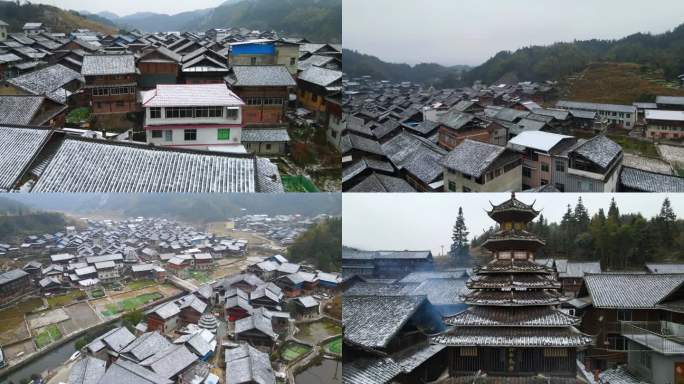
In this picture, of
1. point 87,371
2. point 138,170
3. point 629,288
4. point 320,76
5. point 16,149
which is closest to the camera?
point 138,170

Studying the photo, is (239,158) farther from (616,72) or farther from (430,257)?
(430,257)

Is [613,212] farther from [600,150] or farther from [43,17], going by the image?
[43,17]

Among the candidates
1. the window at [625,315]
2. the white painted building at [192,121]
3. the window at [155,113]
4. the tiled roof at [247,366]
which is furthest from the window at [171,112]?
the window at [625,315]

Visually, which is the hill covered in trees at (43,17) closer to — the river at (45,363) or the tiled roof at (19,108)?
the tiled roof at (19,108)

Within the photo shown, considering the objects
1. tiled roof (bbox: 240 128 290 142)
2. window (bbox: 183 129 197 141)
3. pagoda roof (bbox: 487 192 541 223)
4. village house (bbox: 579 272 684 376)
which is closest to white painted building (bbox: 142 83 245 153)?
window (bbox: 183 129 197 141)

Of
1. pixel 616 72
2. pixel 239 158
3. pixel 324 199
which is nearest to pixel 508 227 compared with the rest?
pixel 324 199

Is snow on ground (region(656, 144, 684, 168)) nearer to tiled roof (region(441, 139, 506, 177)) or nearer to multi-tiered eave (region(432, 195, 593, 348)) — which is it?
multi-tiered eave (region(432, 195, 593, 348))

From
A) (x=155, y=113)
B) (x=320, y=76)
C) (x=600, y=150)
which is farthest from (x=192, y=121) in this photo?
(x=600, y=150)
